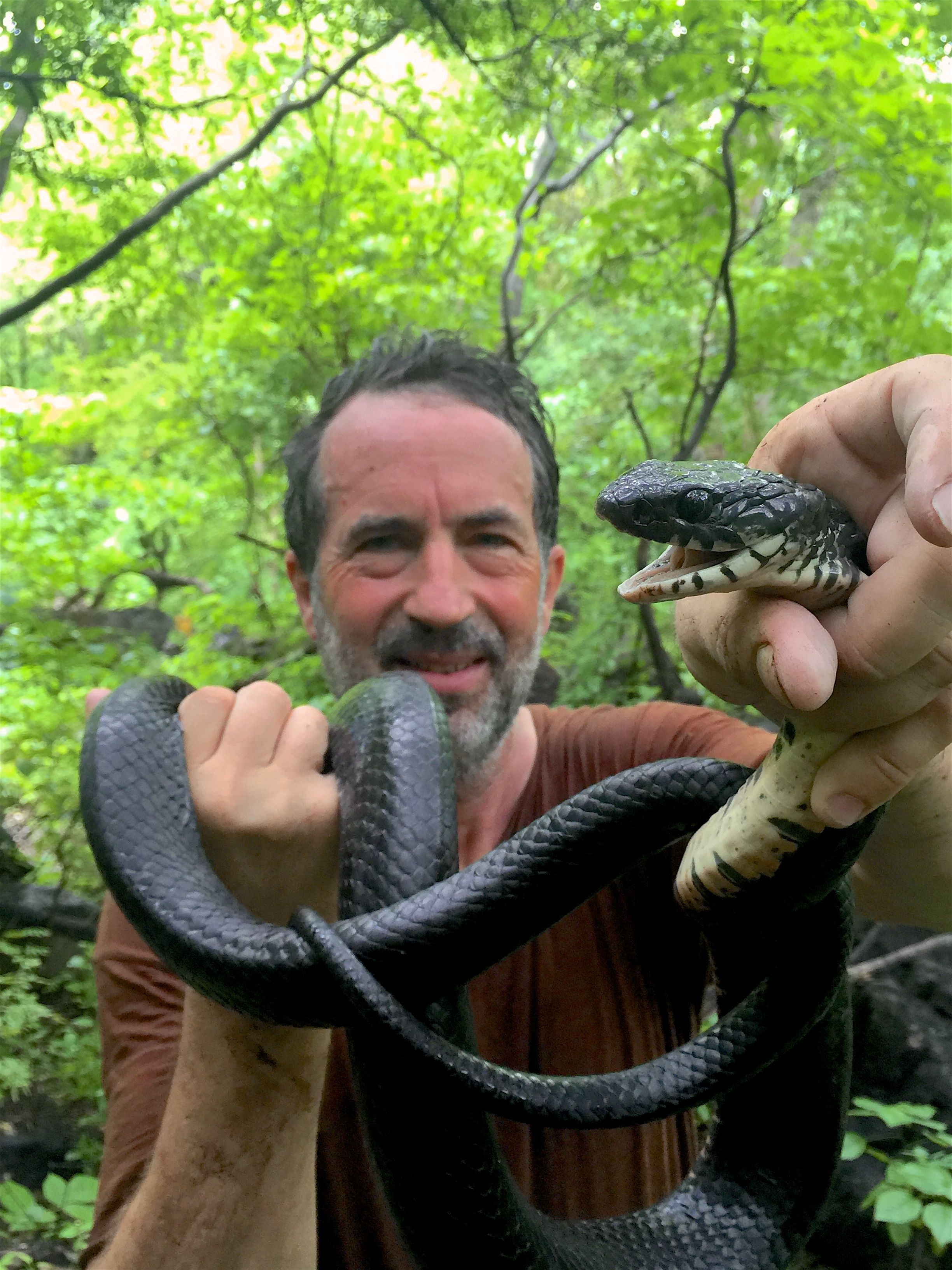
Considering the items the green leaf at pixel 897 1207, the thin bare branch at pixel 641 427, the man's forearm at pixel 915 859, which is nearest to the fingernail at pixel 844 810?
the man's forearm at pixel 915 859

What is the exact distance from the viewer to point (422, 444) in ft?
6.51

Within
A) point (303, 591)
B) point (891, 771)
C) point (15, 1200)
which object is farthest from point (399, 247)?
point (891, 771)

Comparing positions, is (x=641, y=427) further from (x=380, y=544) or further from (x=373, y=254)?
(x=380, y=544)

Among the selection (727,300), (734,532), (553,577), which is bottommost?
(734,532)

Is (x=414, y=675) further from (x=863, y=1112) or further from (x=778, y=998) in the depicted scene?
(x=863, y=1112)

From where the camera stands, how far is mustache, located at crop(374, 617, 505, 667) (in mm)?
1901

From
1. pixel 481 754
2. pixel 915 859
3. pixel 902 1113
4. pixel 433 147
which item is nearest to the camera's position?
pixel 915 859

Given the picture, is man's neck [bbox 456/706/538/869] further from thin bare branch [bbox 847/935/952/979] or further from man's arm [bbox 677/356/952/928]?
thin bare branch [bbox 847/935/952/979]

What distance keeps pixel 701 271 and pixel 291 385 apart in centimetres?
260

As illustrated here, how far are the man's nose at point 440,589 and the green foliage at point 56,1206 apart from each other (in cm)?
140

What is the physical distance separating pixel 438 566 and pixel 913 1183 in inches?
58.8

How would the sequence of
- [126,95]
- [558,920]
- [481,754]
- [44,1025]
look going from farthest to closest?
[44,1025]
[126,95]
[481,754]
[558,920]

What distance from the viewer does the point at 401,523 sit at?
193cm

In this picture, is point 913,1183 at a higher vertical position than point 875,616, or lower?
lower
